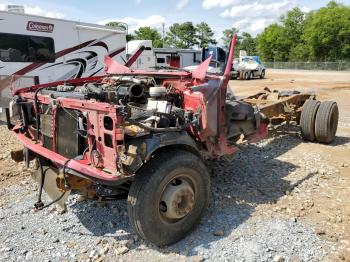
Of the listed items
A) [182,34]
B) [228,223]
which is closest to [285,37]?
[182,34]

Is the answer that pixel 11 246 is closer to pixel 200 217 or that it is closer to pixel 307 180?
pixel 200 217

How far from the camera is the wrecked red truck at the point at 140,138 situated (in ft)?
10.2

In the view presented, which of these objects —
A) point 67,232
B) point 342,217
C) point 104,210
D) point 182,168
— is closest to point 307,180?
point 342,217

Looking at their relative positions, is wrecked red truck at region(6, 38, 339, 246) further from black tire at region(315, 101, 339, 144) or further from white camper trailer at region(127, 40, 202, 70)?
white camper trailer at region(127, 40, 202, 70)

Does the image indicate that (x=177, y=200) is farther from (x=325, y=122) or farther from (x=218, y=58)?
(x=325, y=122)

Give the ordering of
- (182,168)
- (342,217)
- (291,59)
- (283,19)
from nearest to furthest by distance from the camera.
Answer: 1. (182,168)
2. (342,217)
3. (291,59)
4. (283,19)

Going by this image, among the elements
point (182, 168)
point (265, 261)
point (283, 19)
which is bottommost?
point (265, 261)

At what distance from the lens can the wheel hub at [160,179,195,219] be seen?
11.0 feet

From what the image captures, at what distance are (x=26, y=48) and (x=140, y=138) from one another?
8.26 metres

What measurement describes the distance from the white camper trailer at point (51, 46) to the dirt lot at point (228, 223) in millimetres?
5437

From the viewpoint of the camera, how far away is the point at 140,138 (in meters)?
3.19

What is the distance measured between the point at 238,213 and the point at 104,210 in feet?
4.82

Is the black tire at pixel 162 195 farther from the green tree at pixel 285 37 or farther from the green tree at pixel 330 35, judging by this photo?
the green tree at pixel 285 37

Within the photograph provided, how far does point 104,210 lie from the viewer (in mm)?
4160
